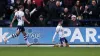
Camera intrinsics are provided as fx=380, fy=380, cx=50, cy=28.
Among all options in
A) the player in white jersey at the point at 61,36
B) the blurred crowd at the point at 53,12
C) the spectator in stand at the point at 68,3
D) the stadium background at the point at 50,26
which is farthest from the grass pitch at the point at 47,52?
the spectator in stand at the point at 68,3

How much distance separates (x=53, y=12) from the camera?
22828mm

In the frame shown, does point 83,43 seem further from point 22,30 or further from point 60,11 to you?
point 22,30

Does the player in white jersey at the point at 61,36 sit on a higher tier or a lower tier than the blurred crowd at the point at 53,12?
lower

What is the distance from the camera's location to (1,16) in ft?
77.2

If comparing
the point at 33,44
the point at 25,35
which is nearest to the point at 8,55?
the point at 25,35

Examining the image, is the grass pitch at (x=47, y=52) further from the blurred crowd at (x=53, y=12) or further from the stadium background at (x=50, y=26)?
the blurred crowd at (x=53, y=12)

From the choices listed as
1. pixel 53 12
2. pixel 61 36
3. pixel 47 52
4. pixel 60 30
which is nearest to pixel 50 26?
pixel 53 12

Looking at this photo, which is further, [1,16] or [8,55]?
[1,16]

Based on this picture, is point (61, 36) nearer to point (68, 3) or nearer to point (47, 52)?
point (68, 3)

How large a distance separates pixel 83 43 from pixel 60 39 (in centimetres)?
198

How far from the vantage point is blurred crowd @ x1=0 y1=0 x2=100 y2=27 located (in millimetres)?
22906

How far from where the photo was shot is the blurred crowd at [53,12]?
22.9 meters

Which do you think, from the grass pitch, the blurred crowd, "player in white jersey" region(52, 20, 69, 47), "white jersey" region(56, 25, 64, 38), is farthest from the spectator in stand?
the grass pitch

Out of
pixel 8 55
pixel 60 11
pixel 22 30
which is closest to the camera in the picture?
pixel 8 55
